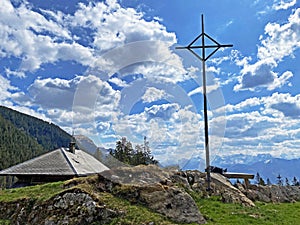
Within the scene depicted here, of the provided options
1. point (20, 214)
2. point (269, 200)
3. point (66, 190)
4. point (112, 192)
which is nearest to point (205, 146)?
point (269, 200)

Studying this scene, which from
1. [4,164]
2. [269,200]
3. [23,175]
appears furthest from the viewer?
[4,164]

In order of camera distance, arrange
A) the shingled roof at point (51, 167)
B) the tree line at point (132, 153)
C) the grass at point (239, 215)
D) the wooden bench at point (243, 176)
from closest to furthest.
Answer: the grass at point (239, 215)
the wooden bench at point (243, 176)
the shingled roof at point (51, 167)
the tree line at point (132, 153)

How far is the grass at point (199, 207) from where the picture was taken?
1525 centimetres

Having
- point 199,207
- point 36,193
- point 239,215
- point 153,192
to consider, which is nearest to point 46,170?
point 36,193

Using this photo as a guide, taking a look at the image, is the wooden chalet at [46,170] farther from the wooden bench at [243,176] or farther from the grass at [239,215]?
the grass at [239,215]

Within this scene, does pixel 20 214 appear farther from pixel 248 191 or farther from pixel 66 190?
pixel 248 191

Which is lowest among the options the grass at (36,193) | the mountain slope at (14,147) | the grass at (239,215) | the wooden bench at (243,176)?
the grass at (239,215)

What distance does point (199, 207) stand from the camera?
18062mm

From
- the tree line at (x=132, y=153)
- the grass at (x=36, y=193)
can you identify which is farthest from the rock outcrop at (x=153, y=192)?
the tree line at (x=132, y=153)

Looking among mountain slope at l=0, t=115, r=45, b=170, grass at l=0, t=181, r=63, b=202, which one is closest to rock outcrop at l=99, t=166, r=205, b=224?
grass at l=0, t=181, r=63, b=202

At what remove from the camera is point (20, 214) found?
56.8ft

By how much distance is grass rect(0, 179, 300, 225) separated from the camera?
50.0ft

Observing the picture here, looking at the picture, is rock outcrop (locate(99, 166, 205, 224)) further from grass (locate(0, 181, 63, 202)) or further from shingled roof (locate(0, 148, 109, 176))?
shingled roof (locate(0, 148, 109, 176))

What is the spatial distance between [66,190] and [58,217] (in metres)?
1.55
